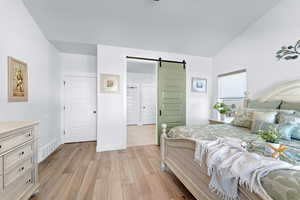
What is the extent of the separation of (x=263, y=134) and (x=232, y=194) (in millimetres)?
597

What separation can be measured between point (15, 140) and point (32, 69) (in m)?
1.66

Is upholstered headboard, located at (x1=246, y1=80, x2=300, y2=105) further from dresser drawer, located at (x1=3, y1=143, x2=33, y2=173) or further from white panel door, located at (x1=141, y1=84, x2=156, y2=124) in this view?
white panel door, located at (x1=141, y1=84, x2=156, y2=124)

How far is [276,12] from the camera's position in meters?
2.74

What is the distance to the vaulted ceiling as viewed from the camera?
2.48 metres

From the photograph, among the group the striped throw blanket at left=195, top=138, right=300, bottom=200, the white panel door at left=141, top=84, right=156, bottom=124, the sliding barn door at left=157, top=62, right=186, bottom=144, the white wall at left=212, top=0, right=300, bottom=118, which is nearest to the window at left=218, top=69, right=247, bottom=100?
the white wall at left=212, top=0, right=300, bottom=118

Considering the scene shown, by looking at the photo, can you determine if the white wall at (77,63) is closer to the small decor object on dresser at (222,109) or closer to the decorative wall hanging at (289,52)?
the small decor object on dresser at (222,109)

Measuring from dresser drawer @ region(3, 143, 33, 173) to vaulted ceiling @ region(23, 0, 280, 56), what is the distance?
7.72 ft

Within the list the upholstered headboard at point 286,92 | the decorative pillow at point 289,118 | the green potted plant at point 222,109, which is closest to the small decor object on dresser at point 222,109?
the green potted plant at point 222,109

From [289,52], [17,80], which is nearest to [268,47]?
[289,52]

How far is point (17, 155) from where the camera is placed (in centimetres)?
142

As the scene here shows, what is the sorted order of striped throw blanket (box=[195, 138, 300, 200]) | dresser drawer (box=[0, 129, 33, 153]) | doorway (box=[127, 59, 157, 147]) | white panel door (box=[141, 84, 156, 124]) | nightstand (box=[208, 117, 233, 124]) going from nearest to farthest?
1. striped throw blanket (box=[195, 138, 300, 200])
2. dresser drawer (box=[0, 129, 33, 153])
3. nightstand (box=[208, 117, 233, 124])
4. doorway (box=[127, 59, 157, 147])
5. white panel door (box=[141, 84, 156, 124])

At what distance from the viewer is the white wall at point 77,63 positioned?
12.3 feet

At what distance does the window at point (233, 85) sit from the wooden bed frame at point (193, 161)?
685mm

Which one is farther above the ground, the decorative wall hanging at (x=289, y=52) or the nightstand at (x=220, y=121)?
the decorative wall hanging at (x=289, y=52)
